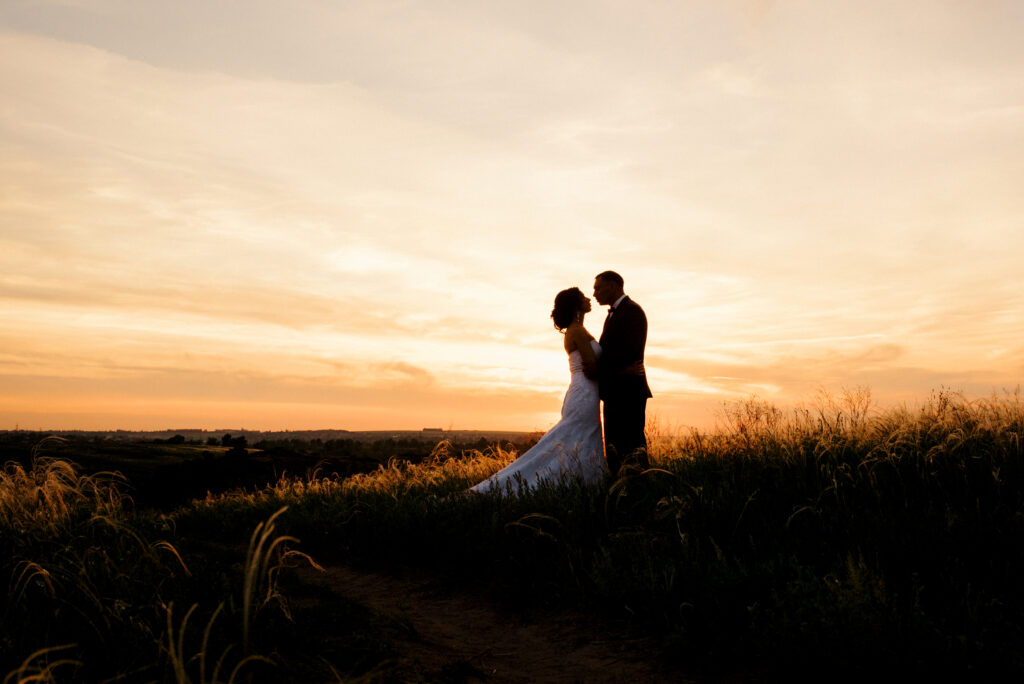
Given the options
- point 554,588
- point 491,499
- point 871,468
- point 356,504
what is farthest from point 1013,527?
point 356,504

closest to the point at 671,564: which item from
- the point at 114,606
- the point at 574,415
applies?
the point at 114,606

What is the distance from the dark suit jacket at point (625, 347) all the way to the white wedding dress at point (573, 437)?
0.46 meters

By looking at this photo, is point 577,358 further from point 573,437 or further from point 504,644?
point 504,644

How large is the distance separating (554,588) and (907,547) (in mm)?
2883

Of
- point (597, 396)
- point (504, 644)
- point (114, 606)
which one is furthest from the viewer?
point (597, 396)

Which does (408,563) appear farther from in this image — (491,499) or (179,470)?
(179,470)

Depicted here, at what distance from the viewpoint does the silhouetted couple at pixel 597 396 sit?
33.1ft

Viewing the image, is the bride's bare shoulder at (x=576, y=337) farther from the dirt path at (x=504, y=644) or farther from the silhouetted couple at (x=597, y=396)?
the dirt path at (x=504, y=644)

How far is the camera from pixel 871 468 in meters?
7.78

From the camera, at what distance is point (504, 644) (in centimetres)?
576

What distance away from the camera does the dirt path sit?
4887 millimetres

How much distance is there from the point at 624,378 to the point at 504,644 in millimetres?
5017

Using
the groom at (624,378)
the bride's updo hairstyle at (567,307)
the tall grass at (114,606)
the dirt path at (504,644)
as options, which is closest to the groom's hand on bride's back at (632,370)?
the groom at (624,378)

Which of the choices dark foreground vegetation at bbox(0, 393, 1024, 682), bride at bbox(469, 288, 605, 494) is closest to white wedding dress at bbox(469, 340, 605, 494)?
bride at bbox(469, 288, 605, 494)
